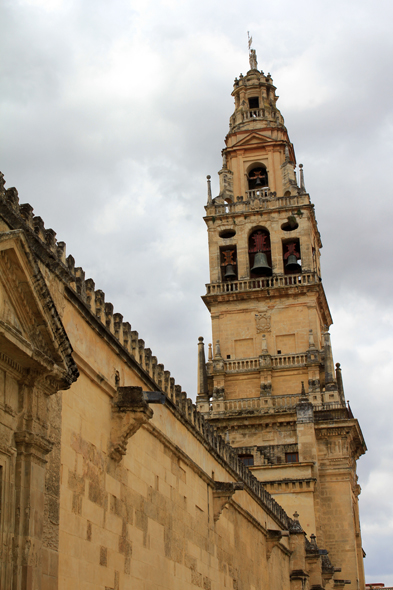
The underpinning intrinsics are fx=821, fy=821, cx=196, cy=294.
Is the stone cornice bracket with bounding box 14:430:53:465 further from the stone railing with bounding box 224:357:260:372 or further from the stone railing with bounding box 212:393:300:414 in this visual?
the stone railing with bounding box 224:357:260:372

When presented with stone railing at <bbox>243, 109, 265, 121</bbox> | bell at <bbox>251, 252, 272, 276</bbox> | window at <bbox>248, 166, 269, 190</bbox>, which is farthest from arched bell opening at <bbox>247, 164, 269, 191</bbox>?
bell at <bbox>251, 252, 272, 276</bbox>

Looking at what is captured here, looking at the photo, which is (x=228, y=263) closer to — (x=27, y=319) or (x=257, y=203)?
(x=257, y=203)

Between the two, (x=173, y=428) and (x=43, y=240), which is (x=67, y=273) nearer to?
(x=43, y=240)

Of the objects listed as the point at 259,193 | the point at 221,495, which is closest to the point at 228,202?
the point at 259,193

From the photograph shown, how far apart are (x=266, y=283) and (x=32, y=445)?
29945 mm

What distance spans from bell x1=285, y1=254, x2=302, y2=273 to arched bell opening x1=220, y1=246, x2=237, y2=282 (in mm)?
2598

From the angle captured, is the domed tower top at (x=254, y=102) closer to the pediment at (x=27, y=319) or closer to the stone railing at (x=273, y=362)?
the stone railing at (x=273, y=362)

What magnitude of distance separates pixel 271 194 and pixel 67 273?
3092 centimetres

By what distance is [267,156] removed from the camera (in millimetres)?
43156

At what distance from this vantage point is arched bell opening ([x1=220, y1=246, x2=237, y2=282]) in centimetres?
3997

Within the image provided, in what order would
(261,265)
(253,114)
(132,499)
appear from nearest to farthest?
(132,499) → (261,265) → (253,114)

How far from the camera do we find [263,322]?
38.3 m

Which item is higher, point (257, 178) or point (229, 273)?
point (257, 178)

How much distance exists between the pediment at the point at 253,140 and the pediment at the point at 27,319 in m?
34.7
